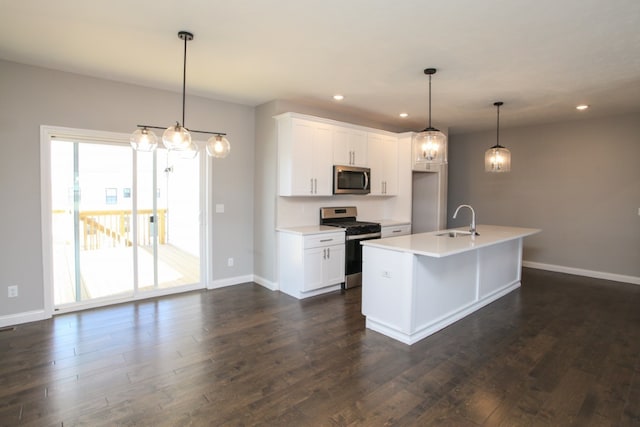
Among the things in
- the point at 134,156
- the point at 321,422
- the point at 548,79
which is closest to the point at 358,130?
the point at 548,79

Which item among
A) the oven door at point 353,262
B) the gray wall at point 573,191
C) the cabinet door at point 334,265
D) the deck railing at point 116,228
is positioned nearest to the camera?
the deck railing at point 116,228

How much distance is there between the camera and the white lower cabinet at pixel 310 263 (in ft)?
14.6

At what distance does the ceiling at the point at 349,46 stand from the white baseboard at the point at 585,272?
8.63 feet

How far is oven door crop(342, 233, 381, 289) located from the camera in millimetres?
4895

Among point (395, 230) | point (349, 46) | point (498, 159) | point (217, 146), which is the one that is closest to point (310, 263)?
point (395, 230)

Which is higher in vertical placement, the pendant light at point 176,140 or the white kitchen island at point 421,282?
the pendant light at point 176,140

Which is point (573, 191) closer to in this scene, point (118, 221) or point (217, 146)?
point (217, 146)

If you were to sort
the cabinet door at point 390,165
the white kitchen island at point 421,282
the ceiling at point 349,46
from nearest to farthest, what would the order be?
the ceiling at point 349,46 → the white kitchen island at point 421,282 → the cabinet door at point 390,165

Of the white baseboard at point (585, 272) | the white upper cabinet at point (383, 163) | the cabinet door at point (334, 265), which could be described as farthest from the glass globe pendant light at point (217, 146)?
the white baseboard at point (585, 272)

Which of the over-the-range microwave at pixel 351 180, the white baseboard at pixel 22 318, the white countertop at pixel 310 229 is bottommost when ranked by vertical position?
the white baseboard at pixel 22 318

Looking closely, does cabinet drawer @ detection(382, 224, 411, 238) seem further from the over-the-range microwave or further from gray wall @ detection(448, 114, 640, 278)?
gray wall @ detection(448, 114, 640, 278)

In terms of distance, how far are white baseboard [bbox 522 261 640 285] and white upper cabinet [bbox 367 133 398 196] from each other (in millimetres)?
2907

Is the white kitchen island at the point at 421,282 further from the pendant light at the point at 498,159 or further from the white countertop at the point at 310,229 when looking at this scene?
the white countertop at the point at 310,229

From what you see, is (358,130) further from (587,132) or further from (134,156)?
(587,132)
